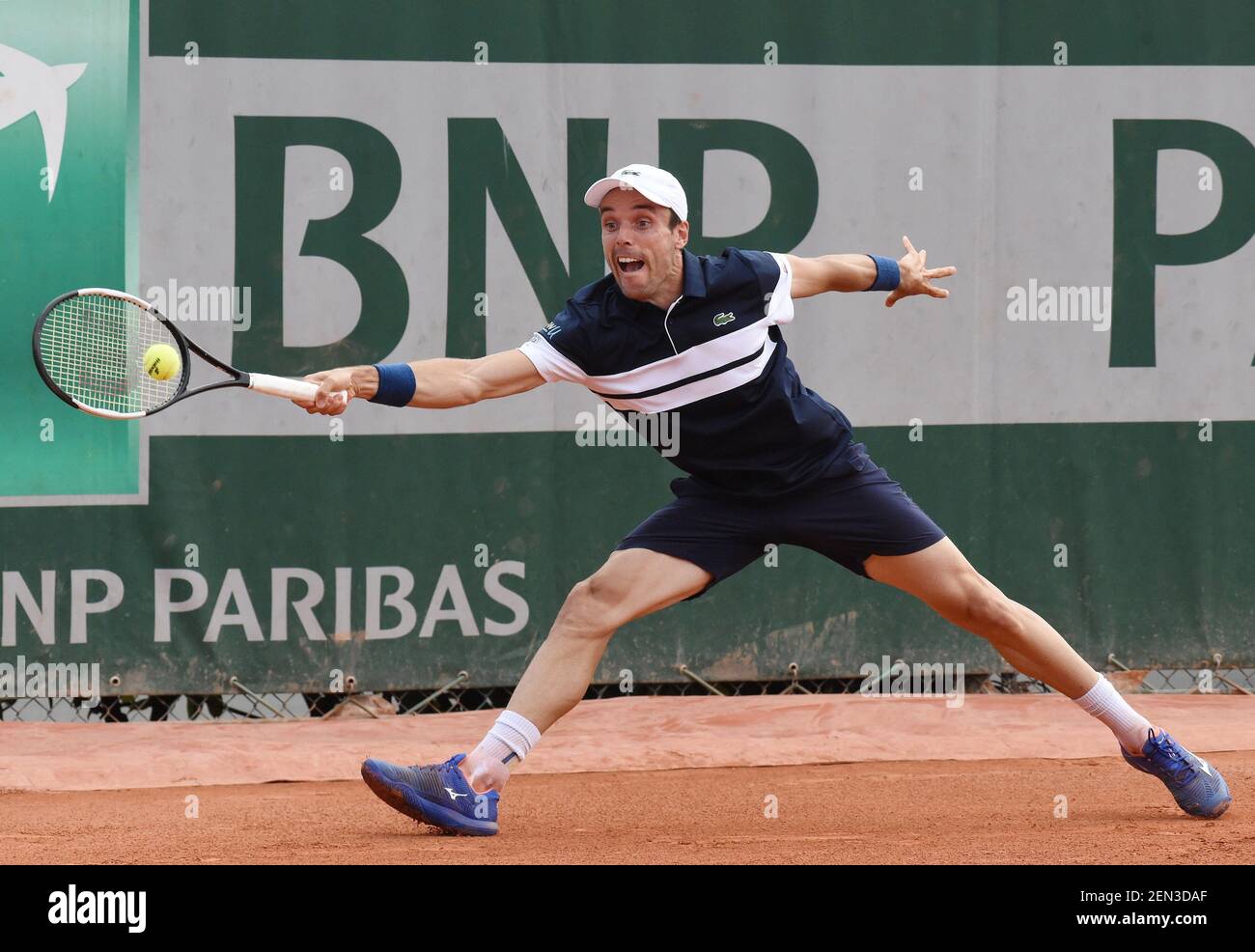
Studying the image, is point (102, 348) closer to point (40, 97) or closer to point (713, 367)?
point (713, 367)

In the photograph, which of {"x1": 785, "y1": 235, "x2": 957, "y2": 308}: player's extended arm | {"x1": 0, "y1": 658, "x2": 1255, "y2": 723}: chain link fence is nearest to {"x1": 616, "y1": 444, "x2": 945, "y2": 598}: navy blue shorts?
{"x1": 785, "y1": 235, "x2": 957, "y2": 308}: player's extended arm

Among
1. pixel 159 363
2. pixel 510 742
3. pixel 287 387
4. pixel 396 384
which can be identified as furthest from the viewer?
pixel 510 742

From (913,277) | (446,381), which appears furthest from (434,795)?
Answer: (913,277)

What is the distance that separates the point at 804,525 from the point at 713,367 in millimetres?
476

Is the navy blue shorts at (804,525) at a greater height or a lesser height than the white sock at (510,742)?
greater

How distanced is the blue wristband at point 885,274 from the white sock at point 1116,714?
3.80ft

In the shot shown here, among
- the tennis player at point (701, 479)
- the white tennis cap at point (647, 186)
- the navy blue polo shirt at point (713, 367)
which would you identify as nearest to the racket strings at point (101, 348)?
the tennis player at point (701, 479)

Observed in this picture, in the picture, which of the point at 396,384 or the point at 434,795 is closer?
the point at 396,384

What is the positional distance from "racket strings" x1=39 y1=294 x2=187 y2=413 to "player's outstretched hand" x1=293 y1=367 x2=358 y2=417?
627mm

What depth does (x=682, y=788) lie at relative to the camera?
517 cm

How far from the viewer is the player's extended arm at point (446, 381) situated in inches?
147

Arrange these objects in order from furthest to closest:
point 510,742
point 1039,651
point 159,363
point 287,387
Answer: point 1039,651 < point 510,742 < point 159,363 < point 287,387

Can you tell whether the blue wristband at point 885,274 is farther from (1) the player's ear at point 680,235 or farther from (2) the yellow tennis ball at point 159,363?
(2) the yellow tennis ball at point 159,363

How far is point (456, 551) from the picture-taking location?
19.7 feet
